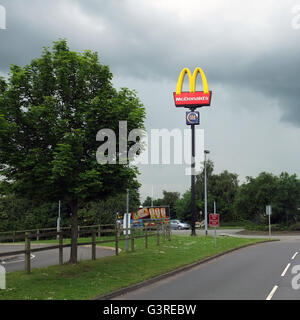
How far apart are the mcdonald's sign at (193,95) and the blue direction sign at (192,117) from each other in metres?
1.66

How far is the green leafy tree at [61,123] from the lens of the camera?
14375 mm

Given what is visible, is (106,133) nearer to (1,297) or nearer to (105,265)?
(105,265)

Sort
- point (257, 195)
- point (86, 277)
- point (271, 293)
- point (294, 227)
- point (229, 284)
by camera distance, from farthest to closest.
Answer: point (257, 195)
point (294, 227)
point (86, 277)
point (229, 284)
point (271, 293)

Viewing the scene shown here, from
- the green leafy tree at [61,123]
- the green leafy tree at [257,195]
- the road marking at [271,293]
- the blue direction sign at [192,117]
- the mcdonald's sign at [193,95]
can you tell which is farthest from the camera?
the green leafy tree at [257,195]

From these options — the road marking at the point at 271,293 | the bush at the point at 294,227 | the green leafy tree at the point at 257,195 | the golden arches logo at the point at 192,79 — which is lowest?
the bush at the point at 294,227

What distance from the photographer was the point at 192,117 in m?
44.8

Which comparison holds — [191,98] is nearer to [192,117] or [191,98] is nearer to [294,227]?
[192,117]

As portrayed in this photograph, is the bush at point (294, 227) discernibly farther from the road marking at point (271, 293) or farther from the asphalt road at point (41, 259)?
the road marking at point (271, 293)

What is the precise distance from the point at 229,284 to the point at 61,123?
24.3 feet

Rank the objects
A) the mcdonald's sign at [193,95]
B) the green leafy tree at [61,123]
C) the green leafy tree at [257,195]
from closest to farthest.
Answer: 1. the green leafy tree at [61,123]
2. the mcdonald's sign at [193,95]
3. the green leafy tree at [257,195]

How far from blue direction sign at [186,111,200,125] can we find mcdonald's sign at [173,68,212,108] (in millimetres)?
1656

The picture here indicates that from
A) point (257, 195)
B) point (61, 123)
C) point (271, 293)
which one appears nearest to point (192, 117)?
point (257, 195)

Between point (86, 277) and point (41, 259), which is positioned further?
point (41, 259)

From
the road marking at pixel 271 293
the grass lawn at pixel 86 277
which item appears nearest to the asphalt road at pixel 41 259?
the grass lawn at pixel 86 277
